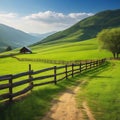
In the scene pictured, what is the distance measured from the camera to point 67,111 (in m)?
14.1

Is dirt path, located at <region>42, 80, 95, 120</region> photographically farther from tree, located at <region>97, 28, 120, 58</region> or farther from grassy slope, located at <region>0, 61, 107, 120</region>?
tree, located at <region>97, 28, 120, 58</region>

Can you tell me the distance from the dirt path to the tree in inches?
3037

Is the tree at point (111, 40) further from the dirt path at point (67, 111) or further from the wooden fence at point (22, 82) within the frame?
the dirt path at point (67, 111)

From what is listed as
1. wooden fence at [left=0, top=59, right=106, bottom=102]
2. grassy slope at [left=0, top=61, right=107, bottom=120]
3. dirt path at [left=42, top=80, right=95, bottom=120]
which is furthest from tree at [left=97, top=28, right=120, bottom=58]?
dirt path at [left=42, top=80, right=95, bottom=120]

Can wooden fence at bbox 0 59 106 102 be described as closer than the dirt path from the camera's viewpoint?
No

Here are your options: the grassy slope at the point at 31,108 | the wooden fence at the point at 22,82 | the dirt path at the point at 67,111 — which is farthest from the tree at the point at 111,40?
the dirt path at the point at 67,111

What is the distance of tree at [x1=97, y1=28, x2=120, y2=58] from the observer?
92.2m

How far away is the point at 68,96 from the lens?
60.4 ft

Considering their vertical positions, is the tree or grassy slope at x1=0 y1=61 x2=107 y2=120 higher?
the tree

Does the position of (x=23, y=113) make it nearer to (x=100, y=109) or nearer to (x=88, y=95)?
(x=100, y=109)

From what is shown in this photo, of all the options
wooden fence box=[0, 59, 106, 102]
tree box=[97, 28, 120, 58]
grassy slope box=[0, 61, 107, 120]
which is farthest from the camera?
tree box=[97, 28, 120, 58]

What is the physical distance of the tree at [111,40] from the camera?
303 ft

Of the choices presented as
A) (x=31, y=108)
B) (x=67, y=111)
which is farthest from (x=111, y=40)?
(x=31, y=108)

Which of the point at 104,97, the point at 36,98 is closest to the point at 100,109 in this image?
the point at 104,97
